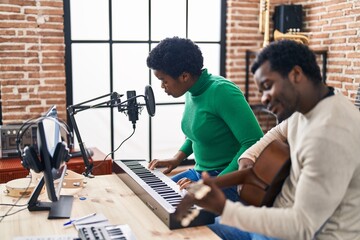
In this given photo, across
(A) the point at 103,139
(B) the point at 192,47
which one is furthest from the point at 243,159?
(A) the point at 103,139

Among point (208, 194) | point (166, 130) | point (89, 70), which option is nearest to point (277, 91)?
point (208, 194)

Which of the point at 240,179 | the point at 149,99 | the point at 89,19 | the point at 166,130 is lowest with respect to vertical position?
the point at 166,130

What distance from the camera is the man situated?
1.28m

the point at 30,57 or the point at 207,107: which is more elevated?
the point at 30,57

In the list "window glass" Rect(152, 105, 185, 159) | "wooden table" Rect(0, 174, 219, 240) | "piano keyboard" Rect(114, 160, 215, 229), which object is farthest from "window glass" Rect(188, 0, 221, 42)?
"wooden table" Rect(0, 174, 219, 240)

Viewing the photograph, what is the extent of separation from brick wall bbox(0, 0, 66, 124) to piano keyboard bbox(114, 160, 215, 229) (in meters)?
1.60

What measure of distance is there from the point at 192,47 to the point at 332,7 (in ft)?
7.07

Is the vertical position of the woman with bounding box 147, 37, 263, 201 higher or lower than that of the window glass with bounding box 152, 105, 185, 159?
higher

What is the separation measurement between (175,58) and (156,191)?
731mm

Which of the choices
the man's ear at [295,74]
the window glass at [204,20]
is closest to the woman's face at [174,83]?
the man's ear at [295,74]

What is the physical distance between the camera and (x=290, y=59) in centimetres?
138

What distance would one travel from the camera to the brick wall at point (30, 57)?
356cm

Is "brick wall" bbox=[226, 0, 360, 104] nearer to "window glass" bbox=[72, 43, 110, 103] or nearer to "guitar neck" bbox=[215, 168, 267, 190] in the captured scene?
"window glass" bbox=[72, 43, 110, 103]

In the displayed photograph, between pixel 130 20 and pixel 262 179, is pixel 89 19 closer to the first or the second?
pixel 130 20
